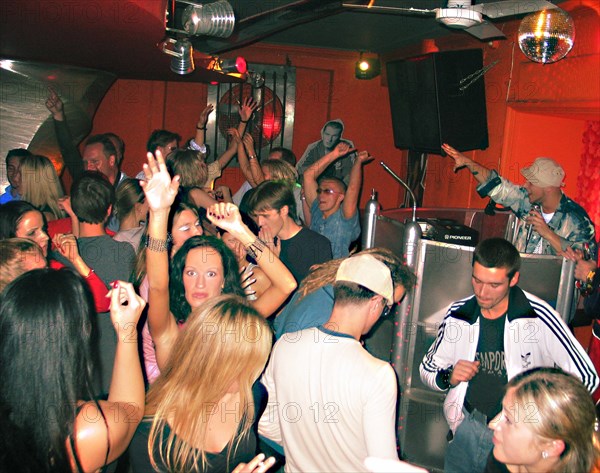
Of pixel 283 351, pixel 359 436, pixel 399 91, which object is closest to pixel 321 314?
pixel 283 351

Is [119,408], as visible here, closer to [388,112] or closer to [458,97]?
[458,97]

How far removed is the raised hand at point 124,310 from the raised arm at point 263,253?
73cm

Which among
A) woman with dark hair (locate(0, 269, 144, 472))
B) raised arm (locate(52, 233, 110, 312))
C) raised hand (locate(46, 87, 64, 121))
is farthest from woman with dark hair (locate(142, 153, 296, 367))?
raised hand (locate(46, 87, 64, 121))

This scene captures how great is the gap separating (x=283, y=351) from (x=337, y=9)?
3321 mm

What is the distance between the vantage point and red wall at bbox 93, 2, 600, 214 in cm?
483

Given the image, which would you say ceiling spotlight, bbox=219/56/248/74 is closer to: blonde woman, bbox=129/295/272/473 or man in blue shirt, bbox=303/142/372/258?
man in blue shirt, bbox=303/142/372/258

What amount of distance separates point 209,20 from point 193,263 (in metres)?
1.98

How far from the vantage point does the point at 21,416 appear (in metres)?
1.52

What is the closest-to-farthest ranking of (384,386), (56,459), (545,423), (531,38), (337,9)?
(56,459), (545,423), (384,386), (531,38), (337,9)

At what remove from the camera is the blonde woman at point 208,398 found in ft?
5.70

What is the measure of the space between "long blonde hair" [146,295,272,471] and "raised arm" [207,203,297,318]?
0.68 metres

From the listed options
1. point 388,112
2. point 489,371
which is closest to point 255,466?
point 489,371

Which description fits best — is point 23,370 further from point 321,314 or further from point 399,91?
point 399,91

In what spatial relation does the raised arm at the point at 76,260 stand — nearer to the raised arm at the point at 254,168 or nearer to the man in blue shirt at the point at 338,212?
the man in blue shirt at the point at 338,212
